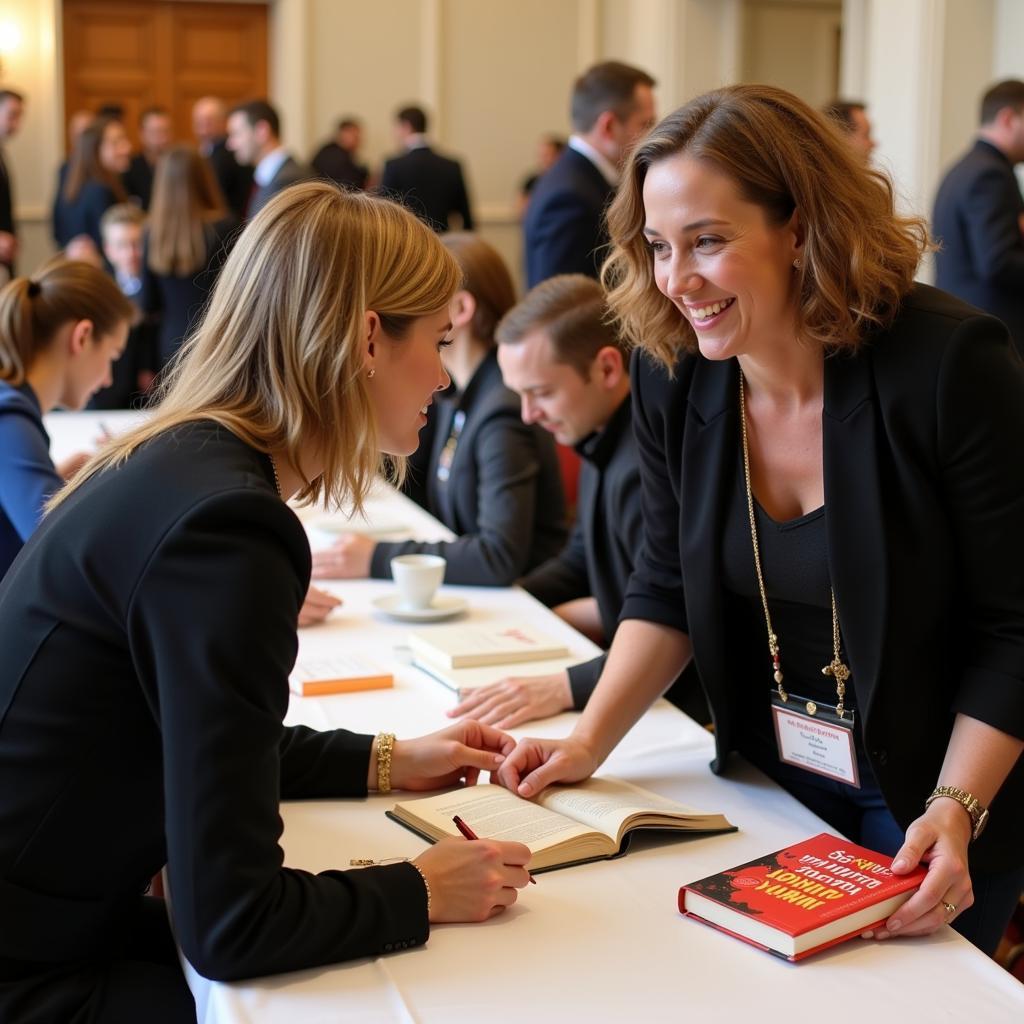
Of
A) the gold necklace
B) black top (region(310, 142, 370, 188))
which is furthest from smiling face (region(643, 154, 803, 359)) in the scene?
A: black top (region(310, 142, 370, 188))

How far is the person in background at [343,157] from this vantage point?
9.59 m

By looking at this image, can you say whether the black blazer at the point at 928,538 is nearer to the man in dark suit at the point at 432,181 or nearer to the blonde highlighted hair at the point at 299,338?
the blonde highlighted hair at the point at 299,338

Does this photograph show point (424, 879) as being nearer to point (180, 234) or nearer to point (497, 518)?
point (497, 518)

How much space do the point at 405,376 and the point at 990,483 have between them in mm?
637

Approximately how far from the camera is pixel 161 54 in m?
10.5

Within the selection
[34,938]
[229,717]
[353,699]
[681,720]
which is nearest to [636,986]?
[229,717]

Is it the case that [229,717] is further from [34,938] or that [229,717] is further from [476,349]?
[476,349]

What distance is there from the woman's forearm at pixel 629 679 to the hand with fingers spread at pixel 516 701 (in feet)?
0.44

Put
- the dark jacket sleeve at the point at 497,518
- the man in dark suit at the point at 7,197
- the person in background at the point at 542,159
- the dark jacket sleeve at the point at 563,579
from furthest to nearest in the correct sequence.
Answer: the person in background at the point at 542,159 < the man in dark suit at the point at 7,197 < the dark jacket sleeve at the point at 563,579 < the dark jacket sleeve at the point at 497,518

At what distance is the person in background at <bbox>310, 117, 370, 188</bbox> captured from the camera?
9586mm

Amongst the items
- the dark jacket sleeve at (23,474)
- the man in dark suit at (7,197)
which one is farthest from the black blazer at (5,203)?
the dark jacket sleeve at (23,474)

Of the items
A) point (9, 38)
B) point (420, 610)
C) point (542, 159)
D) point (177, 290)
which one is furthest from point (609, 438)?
point (9, 38)

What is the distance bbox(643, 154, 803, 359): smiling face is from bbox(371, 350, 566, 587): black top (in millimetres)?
1231

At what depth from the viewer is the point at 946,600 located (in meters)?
1.52
